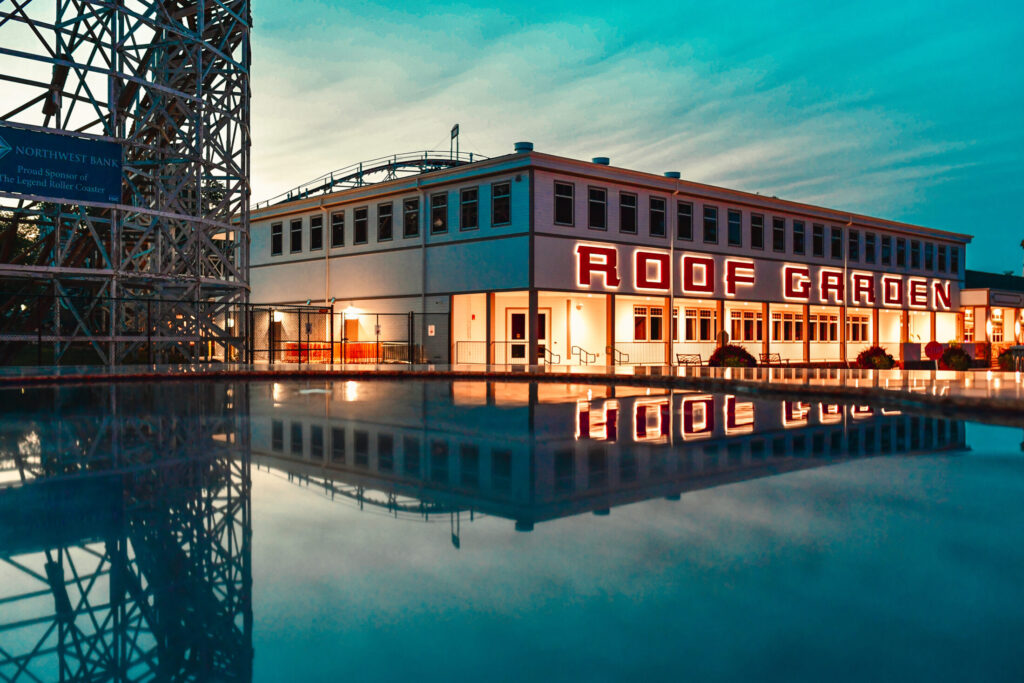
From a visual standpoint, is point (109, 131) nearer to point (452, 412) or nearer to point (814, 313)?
point (452, 412)

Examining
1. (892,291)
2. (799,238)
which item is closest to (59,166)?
(799,238)

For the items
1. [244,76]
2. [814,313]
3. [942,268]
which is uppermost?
[244,76]

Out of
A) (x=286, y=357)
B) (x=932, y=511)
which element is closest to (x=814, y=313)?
(x=286, y=357)

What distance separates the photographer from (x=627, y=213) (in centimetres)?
3441

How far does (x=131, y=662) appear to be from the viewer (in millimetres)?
3547

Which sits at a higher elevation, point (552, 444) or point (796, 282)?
point (796, 282)

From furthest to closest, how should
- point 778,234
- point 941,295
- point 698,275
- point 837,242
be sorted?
point 941,295 < point 837,242 < point 778,234 < point 698,275

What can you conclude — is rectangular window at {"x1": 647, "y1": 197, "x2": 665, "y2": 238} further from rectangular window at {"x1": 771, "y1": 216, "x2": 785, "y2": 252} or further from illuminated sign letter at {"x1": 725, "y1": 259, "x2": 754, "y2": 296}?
rectangular window at {"x1": 771, "y1": 216, "x2": 785, "y2": 252}

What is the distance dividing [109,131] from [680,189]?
23074 mm

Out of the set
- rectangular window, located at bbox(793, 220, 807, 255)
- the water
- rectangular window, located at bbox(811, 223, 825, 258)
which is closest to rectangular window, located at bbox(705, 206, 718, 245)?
rectangular window, located at bbox(793, 220, 807, 255)

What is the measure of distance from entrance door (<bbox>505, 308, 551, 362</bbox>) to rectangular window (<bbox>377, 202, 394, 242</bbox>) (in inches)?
262

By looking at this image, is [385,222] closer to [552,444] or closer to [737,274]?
[737,274]

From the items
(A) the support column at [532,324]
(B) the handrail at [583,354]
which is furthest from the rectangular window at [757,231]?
(A) the support column at [532,324]

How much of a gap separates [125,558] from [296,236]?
39144mm
